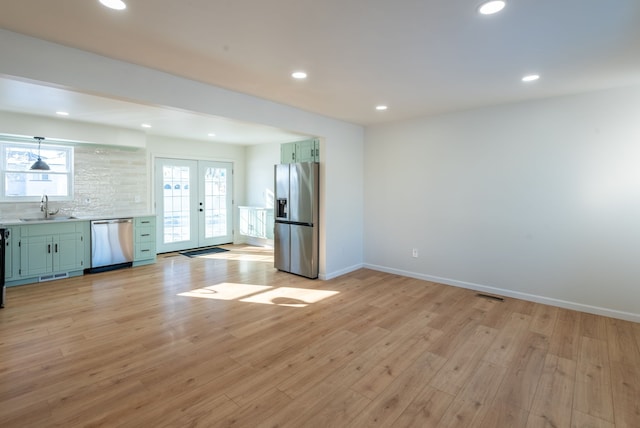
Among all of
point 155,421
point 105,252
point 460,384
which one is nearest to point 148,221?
point 105,252

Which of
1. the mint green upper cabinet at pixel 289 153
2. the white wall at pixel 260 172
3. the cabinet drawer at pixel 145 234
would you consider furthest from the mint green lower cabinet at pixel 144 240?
the mint green upper cabinet at pixel 289 153

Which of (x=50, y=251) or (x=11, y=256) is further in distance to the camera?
(x=50, y=251)

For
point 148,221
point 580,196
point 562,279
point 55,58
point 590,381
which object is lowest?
point 590,381

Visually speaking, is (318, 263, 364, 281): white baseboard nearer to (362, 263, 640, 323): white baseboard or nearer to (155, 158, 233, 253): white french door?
(362, 263, 640, 323): white baseboard

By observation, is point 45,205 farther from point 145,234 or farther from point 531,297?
point 531,297

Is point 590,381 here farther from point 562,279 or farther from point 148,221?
point 148,221

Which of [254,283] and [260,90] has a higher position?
[260,90]

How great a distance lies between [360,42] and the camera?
7.91ft

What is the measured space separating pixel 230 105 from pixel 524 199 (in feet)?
12.8

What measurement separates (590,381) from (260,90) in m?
4.06

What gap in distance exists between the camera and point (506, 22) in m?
2.12

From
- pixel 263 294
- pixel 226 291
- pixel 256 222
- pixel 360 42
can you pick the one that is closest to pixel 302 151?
pixel 263 294

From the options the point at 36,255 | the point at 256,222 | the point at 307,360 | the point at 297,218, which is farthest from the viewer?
the point at 256,222

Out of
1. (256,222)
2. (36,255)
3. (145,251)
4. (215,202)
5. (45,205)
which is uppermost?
(215,202)
